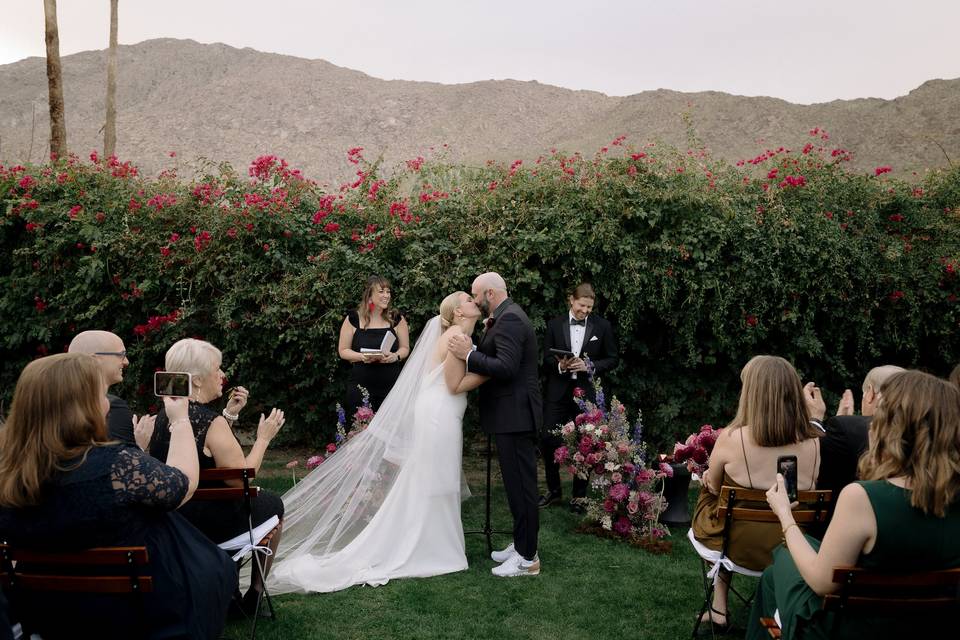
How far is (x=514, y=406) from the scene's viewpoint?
5125 millimetres

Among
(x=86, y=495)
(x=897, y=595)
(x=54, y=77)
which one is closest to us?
(x=897, y=595)

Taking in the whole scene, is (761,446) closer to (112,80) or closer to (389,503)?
(389,503)

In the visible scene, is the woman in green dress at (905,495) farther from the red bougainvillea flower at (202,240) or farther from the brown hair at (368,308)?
the red bougainvillea flower at (202,240)

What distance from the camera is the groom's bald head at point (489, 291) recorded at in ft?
17.3

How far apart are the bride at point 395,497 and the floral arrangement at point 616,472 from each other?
1.18 meters

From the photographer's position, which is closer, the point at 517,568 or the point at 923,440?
the point at 923,440

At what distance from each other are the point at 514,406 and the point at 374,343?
90.7 inches

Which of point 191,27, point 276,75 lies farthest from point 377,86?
point 191,27

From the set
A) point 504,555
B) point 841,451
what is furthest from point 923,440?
point 504,555

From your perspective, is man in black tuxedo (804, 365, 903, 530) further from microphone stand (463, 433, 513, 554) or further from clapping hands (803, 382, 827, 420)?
microphone stand (463, 433, 513, 554)

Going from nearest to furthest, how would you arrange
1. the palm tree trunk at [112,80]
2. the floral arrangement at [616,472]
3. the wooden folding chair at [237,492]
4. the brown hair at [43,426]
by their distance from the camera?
the brown hair at [43,426]
the wooden folding chair at [237,492]
the floral arrangement at [616,472]
the palm tree trunk at [112,80]

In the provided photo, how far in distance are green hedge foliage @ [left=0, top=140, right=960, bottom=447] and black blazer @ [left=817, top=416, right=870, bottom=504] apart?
3.49 meters

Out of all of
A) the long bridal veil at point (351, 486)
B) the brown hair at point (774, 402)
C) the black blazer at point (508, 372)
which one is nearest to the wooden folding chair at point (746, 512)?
the brown hair at point (774, 402)

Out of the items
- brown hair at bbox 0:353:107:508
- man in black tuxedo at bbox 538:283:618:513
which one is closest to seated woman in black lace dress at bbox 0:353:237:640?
brown hair at bbox 0:353:107:508
